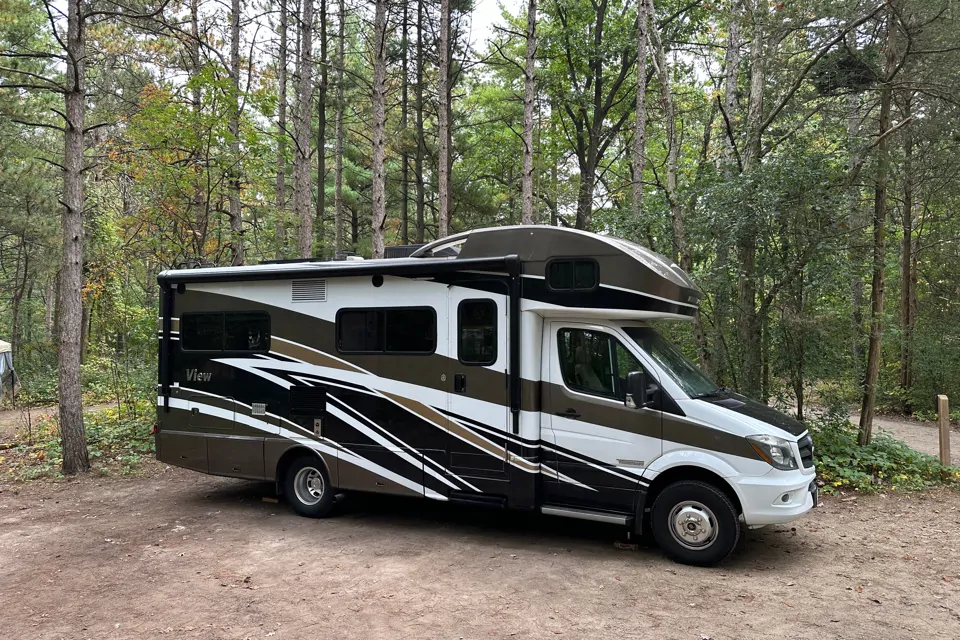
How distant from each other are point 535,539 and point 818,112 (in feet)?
29.9

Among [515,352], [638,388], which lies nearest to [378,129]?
[515,352]

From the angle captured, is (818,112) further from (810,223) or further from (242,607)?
(242,607)

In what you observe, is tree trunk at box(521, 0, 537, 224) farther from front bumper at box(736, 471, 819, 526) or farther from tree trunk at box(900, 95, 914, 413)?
front bumper at box(736, 471, 819, 526)

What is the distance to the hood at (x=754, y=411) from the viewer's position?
578 centimetres

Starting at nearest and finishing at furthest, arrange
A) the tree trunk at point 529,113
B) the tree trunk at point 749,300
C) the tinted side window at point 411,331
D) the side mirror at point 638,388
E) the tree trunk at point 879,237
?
the side mirror at point 638,388 → the tinted side window at point 411,331 → the tree trunk at point 749,300 → the tree trunk at point 879,237 → the tree trunk at point 529,113

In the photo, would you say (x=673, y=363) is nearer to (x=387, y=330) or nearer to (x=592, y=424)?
(x=592, y=424)

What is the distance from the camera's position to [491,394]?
250 inches

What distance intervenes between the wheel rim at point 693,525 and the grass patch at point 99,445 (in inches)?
325

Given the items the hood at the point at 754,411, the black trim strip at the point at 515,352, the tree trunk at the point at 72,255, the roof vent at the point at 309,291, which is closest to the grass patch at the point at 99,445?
the tree trunk at the point at 72,255

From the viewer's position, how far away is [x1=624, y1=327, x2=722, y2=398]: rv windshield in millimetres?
5969

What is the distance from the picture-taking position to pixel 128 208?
66.9 ft

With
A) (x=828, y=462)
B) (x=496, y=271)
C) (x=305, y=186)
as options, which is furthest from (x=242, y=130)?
(x=828, y=462)

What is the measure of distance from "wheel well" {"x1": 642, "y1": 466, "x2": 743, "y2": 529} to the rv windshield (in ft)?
2.26

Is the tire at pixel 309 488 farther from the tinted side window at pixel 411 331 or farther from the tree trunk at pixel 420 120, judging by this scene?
the tree trunk at pixel 420 120
